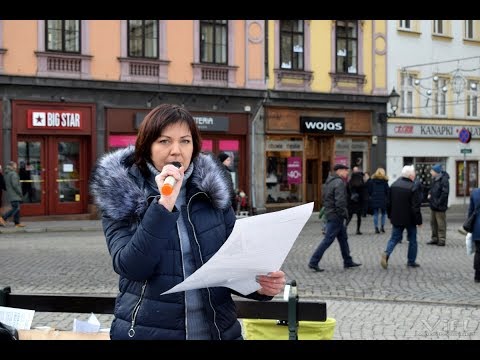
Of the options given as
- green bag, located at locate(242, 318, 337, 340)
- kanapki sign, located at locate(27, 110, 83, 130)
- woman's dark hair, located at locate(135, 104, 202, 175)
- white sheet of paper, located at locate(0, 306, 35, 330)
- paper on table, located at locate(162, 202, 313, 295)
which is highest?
kanapki sign, located at locate(27, 110, 83, 130)

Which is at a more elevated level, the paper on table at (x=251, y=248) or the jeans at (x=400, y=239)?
the paper on table at (x=251, y=248)

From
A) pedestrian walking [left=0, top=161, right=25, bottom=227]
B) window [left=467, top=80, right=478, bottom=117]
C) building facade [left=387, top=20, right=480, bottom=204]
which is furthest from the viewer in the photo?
window [left=467, top=80, right=478, bottom=117]

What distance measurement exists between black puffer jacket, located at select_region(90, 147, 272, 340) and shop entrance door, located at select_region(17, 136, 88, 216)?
67.3 ft

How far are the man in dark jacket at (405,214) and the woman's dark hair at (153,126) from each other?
988 centimetres

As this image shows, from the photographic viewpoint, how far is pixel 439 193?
53.2ft

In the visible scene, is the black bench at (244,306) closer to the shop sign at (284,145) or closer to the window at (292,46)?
the shop sign at (284,145)

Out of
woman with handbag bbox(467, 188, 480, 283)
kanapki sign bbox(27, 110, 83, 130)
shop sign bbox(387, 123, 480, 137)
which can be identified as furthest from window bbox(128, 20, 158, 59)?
woman with handbag bbox(467, 188, 480, 283)

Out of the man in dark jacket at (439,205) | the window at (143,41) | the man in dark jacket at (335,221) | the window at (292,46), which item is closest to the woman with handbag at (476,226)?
the man in dark jacket at (335,221)

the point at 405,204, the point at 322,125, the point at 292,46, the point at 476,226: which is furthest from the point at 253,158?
the point at 476,226

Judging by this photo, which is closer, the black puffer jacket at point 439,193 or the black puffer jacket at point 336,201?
the black puffer jacket at point 336,201

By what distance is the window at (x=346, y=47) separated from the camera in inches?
1131

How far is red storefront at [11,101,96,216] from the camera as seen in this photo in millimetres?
22219

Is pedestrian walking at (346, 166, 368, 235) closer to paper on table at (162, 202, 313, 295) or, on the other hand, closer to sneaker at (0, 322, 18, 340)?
sneaker at (0, 322, 18, 340)
